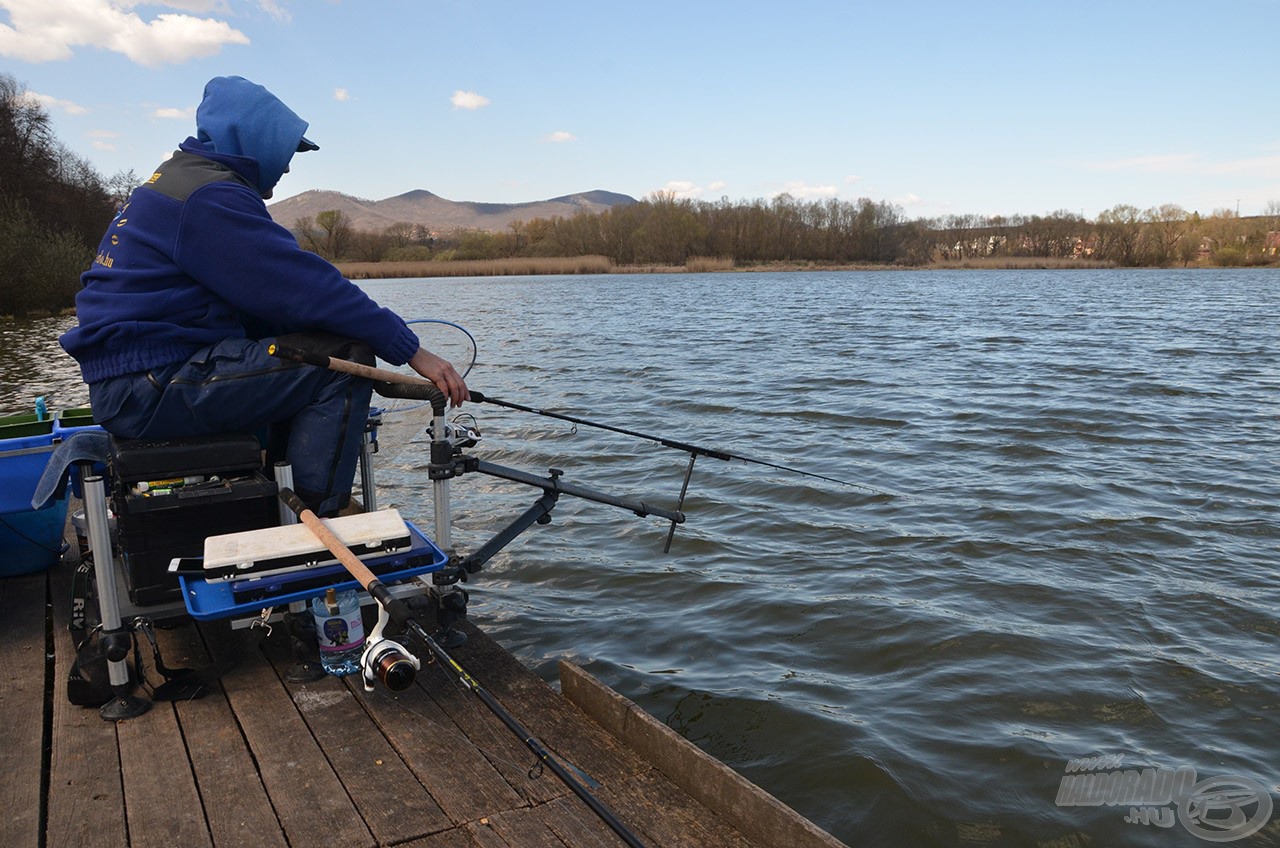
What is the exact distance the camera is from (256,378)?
3.73 m

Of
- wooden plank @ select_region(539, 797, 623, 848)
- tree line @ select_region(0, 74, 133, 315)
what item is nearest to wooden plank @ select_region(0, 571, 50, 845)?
wooden plank @ select_region(539, 797, 623, 848)

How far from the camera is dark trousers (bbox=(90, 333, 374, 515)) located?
3.66 metres

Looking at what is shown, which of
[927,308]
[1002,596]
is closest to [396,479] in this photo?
[1002,596]

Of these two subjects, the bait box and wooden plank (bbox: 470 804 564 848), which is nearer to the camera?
wooden plank (bbox: 470 804 564 848)

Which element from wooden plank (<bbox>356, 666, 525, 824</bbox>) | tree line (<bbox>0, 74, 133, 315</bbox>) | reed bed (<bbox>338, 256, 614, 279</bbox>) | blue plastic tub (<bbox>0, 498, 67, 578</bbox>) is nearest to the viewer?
wooden plank (<bbox>356, 666, 525, 824</bbox>)

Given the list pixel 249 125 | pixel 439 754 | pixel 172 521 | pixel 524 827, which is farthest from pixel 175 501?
pixel 524 827

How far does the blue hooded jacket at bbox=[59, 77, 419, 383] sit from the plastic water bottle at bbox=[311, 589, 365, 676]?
110cm

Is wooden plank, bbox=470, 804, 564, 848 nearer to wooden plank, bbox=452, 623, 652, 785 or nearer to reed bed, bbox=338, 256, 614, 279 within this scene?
wooden plank, bbox=452, 623, 652, 785

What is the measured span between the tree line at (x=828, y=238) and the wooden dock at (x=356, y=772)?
343ft

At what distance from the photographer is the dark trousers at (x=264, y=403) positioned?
3.66m

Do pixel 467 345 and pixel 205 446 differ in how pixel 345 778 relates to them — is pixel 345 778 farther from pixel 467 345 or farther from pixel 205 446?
pixel 467 345

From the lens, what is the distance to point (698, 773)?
3031 millimetres

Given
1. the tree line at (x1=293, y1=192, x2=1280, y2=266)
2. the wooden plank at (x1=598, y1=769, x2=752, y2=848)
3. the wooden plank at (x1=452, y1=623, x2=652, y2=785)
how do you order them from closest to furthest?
1. the wooden plank at (x1=598, y1=769, x2=752, y2=848)
2. the wooden plank at (x1=452, y1=623, x2=652, y2=785)
3. the tree line at (x1=293, y1=192, x2=1280, y2=266)

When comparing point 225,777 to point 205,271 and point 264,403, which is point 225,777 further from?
point 205,271
